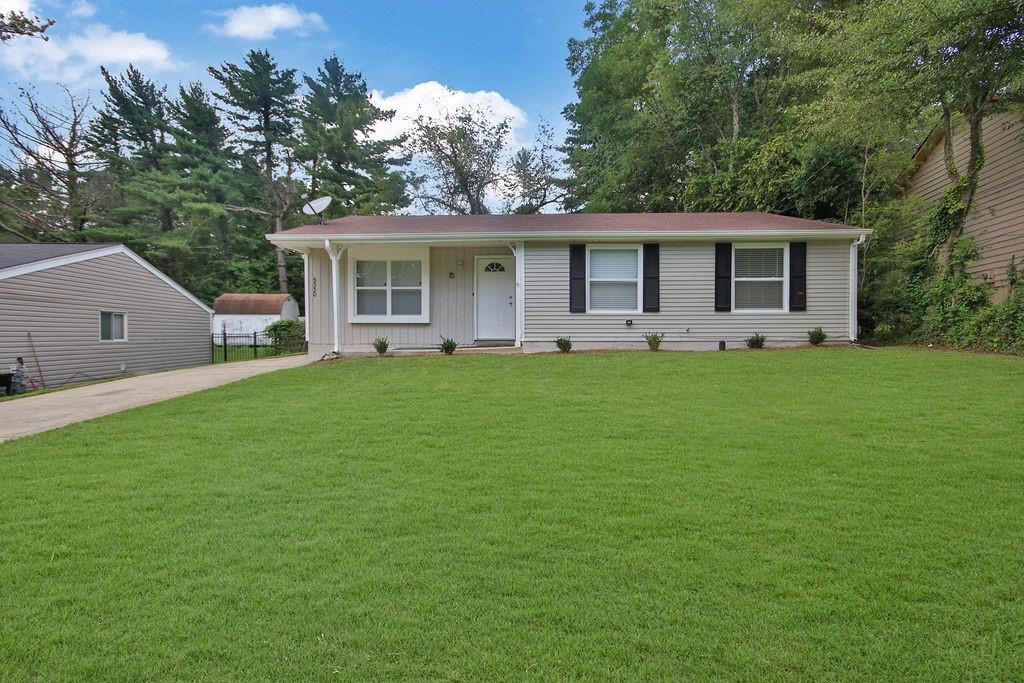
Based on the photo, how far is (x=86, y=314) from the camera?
44.8 ft

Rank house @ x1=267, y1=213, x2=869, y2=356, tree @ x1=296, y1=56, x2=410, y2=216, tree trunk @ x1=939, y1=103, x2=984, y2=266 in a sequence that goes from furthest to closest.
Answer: tree @ x1=296, y1=56, x2=410, y2=216 → tree trunk @ x1=939, y1=103, x2=984, y2=266 → house @ x1=267, y1=213, x2=869, y2=356

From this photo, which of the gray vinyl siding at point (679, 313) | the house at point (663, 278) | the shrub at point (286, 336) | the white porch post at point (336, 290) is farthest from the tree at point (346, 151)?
the gray vinyl siding at point (679, 313)

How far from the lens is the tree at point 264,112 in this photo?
1212 inches

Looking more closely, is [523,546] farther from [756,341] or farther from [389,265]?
[389,265]

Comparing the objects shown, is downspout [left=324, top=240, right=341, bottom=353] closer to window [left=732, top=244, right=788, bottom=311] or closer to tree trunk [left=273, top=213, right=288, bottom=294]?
window [left=732, top=244, right=788, bottom=311]

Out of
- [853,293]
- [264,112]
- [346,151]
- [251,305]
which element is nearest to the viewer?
[853,293]

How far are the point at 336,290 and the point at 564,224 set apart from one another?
5.12 metres

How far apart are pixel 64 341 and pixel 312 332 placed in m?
6.82

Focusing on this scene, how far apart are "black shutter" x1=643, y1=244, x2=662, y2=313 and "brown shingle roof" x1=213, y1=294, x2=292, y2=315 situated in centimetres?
2076

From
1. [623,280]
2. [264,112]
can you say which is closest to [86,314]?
[623,280]

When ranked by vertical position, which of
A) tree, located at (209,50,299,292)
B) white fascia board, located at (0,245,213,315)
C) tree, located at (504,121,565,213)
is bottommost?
white fascia board, located at (0,245,213,315)

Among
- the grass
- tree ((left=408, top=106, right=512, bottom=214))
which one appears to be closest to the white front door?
the grass

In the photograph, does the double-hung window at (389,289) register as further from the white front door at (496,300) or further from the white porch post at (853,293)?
the white porch post at (853,293)

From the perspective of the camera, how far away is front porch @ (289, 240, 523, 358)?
11.5 m
